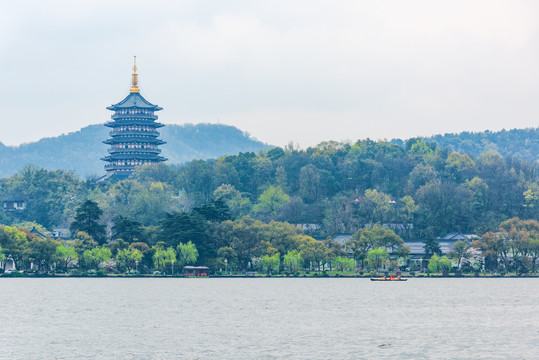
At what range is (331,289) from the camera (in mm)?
82438

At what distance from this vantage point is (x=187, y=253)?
96.4 meters

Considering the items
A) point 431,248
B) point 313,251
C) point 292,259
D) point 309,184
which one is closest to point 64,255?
point 292,259

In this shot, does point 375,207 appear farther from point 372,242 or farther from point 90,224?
point 90,224

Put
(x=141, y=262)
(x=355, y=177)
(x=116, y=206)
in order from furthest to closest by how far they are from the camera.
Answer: (x=355, y=177), (x=116, y=206), (x=141, y=262)

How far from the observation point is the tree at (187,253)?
96.2 m

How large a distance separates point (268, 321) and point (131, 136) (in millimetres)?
103561

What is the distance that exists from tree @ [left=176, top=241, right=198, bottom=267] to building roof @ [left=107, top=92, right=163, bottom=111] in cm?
6400

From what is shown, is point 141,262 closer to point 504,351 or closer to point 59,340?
point 59,340

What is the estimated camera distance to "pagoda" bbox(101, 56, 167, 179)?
15550 centimetres

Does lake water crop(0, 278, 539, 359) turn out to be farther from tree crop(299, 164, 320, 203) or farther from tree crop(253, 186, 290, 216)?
tree crop(299, 164, 320, 203)

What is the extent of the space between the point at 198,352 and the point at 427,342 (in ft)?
38.0

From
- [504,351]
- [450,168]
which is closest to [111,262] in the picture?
[450,168]

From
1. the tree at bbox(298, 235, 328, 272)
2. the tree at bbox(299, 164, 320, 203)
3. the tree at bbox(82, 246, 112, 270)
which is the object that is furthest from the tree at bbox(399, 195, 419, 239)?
the tree at bbox(82, 246, 112, 270)

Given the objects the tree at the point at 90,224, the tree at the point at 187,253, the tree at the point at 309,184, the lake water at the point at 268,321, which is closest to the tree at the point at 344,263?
the lake water at the point at 268,321
